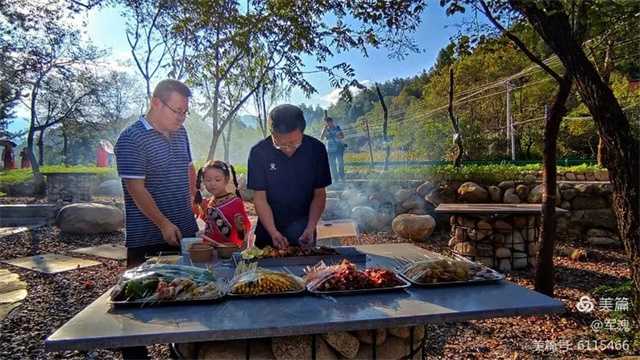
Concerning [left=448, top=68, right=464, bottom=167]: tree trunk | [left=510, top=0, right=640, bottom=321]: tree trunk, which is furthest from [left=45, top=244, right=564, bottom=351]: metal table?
[left=448, top=68, right=464, bottom=167]: tree trunk

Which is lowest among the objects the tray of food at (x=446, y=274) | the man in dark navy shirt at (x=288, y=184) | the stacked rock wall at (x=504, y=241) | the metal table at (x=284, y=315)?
the stacked rock wall at (x=504, y=241)

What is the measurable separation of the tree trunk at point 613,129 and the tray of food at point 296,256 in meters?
1.90

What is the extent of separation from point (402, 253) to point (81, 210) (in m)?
6.33

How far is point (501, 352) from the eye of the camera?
333cm

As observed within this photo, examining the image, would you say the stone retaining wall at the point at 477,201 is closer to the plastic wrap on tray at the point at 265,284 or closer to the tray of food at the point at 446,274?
the tray of food at the point at 446,274

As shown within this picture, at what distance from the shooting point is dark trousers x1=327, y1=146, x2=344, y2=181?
1010 centimetres

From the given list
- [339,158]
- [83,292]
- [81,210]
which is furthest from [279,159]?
[339,158]

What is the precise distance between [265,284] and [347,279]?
0.29 metres

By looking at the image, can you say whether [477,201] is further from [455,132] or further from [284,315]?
[284,315]

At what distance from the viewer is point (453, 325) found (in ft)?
12.7

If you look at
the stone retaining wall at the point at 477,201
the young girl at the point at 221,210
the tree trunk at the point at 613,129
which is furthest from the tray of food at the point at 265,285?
the stone retaining wall at the point at 477,201

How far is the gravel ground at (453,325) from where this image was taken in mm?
3258

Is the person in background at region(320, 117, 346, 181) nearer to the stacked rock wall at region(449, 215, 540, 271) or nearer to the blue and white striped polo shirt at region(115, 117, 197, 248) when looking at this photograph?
the stacked rock wall at region(449, 215, 540, 271)

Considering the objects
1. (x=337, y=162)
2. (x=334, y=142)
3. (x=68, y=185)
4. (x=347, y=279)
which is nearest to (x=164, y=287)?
(x=347, y=279)
